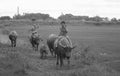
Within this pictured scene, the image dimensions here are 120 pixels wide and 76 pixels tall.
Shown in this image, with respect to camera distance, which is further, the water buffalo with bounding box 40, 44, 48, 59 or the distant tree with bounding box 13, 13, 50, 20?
the distant tree with bounding box 13, 13, 50, 20

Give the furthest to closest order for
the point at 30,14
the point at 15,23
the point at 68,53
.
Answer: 1. the point at 30,14
2. the point at 15,23
3. the point at 68,53

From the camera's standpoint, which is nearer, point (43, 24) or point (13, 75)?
point (13, 75)

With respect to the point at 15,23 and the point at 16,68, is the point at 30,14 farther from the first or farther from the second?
the point at 16,68

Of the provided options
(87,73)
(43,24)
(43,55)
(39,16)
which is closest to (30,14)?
(39,16)

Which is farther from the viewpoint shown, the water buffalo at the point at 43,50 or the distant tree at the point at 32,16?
the distant tree at the point at 32,16

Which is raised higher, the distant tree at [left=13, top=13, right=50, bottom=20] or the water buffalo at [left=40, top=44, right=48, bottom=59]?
the distant tree at [left=13, top=13, right=50, bottom=20]

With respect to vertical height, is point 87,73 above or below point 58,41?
below

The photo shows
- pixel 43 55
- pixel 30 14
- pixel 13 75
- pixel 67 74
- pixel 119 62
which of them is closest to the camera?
pixel 13 75

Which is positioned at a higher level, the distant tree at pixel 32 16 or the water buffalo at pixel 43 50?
the distant tree at pixel 32 16

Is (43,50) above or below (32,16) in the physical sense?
below

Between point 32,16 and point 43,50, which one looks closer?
point 43,50

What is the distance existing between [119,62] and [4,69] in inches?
302

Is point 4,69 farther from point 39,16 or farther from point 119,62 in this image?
point 39,16

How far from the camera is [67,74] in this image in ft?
37.6
